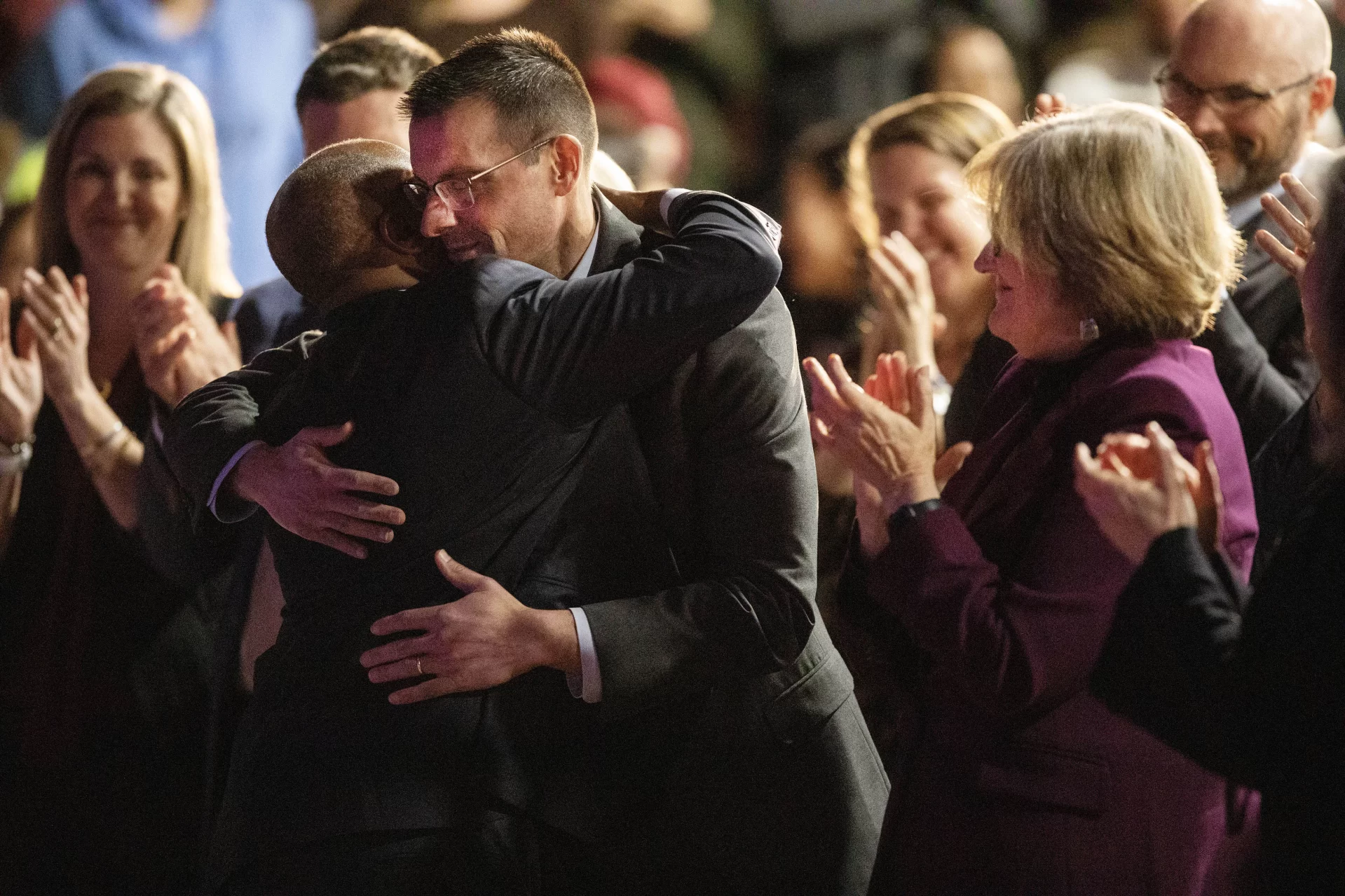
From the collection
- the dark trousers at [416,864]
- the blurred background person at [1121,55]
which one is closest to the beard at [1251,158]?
the dark trousers at [416,864]

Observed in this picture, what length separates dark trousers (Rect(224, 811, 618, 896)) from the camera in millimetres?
1835

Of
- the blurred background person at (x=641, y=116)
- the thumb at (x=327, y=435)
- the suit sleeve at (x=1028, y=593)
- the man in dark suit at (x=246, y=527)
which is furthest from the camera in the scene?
the blurred background person at (x=641, y=116)

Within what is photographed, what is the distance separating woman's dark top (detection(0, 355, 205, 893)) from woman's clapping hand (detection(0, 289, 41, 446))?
0.36 feet

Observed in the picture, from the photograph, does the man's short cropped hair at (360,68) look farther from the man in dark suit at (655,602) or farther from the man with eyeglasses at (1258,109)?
the man with eyeglasses at (1258,109)

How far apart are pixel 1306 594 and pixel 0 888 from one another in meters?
2.79

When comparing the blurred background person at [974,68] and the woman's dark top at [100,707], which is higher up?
the blurred background person at [974,68]

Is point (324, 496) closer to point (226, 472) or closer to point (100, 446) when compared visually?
point (226, 472)

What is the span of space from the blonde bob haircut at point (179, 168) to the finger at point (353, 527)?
171 centimetres

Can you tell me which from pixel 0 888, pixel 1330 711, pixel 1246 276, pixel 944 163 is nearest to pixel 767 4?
pixel 944 163

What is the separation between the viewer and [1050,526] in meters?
1.83

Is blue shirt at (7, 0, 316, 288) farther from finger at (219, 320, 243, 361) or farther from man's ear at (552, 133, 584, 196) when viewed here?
man's ear at (552, 133, 584, 196)

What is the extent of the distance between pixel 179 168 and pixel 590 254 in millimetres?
1696

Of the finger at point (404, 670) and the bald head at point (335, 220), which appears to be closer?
the finger at point (404, 670)

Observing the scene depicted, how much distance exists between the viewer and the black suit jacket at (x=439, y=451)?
5.91 ft
